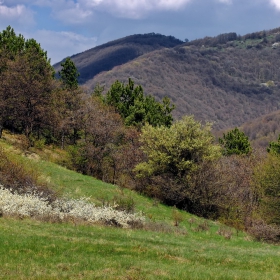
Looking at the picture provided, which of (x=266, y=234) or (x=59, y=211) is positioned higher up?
(x=59, y=211)

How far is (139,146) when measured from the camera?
42.7 meters

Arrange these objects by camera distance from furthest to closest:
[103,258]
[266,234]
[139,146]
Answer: [139,146] → [266,234] → [103,258]

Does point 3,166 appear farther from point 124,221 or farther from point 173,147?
point 173,147

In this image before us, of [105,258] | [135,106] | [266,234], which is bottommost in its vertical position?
[266,234]

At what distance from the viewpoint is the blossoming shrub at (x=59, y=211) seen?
16.9 meters

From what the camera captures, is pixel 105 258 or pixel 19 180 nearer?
pixel 105 258

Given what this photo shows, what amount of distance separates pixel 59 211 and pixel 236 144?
42691 mm

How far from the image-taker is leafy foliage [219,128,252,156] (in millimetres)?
56266

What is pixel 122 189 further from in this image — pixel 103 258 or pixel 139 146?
pixel 103 258

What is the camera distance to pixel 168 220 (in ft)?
83.0

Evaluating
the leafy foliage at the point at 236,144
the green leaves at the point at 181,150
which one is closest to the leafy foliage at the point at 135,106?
the leafy foliage at the point at 236,144

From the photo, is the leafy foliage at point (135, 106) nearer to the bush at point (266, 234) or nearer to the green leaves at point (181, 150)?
the green leaves at point (181, 150)

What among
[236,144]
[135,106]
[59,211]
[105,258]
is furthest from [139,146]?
[105,258]

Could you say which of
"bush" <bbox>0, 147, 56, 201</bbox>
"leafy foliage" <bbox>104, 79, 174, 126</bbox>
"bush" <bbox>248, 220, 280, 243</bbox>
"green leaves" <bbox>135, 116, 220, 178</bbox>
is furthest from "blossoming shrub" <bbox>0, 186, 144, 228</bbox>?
"leafy foliage" <bbox>104, 79, 174, 126</bbox>
